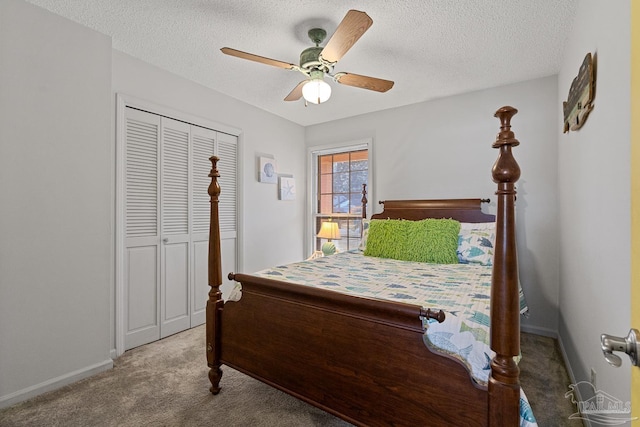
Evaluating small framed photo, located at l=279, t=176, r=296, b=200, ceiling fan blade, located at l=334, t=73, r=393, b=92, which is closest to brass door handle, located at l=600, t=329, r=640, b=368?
ceiling fan blade, located at l=334, t=73, r=393, b=92

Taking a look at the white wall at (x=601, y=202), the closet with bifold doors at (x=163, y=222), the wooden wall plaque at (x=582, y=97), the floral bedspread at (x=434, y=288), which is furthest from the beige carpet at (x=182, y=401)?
the wooden wall plaque at (x=582, y=97)

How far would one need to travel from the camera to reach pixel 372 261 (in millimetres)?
2738

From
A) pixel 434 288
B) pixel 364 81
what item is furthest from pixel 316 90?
pixel 434 288

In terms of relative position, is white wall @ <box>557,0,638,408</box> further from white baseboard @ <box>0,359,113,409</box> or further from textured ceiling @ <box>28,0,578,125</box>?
white baseboard @ <box>0,359,113,409</box>

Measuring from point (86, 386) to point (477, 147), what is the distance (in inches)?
157

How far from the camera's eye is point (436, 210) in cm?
331

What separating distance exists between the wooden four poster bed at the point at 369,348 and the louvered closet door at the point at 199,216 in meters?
1.21

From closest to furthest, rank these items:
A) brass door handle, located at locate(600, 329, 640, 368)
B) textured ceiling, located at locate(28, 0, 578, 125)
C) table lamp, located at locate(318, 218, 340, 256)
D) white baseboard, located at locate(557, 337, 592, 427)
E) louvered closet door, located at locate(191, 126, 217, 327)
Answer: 1. brass door handle, located at locate(600, 329, 640, 368)
2. white baseboard, located at locate(557, 337, 592, 427)
3. textured ceiling, located at locate(28, 0, 578, 125)
4. louvered closet door, located at locate(191, 126, 217, 327)
5. table lamp, located at locate(318, 218, 340, 256)

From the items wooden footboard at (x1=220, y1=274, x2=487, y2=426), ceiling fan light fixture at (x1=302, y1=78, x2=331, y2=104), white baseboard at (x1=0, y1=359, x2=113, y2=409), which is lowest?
white baseboard at (x1=0, y1=359, x2=113, y2=409)

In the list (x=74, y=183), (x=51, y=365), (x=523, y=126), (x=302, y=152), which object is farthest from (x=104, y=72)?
(x=523, y=126)

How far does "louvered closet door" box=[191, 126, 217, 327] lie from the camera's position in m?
3.07

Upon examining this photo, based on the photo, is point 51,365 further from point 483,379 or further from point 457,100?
point 457,100

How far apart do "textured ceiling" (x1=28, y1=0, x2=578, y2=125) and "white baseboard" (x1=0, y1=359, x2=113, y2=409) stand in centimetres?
248

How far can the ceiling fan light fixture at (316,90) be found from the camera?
208 centimetres
